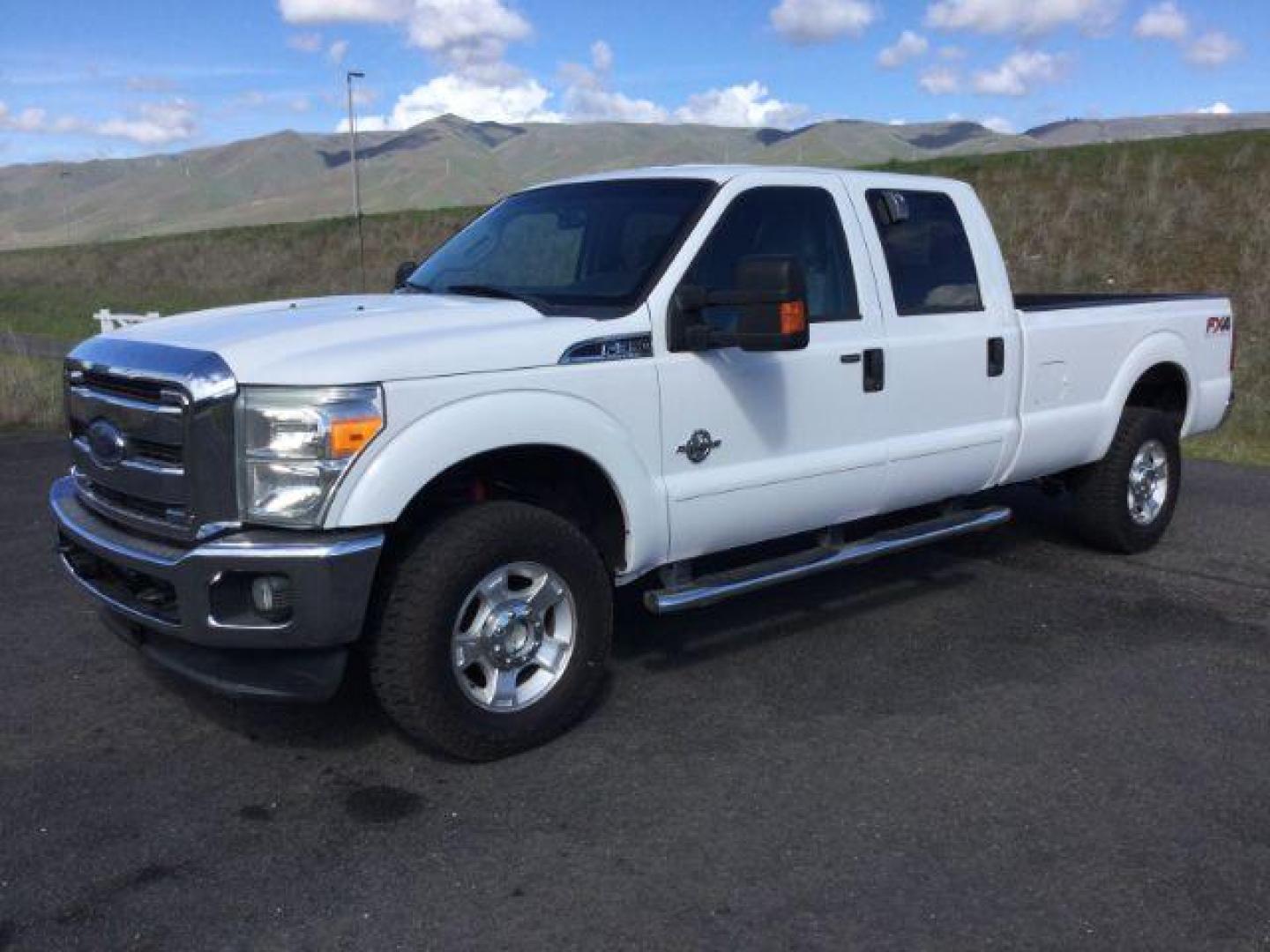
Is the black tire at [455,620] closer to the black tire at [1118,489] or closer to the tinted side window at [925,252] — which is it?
the tinted side window at [925,252]

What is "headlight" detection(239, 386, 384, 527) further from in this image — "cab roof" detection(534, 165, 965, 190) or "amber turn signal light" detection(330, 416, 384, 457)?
"cab roof" detection(534, 165, 965, 190)

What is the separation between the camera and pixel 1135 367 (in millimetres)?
6594

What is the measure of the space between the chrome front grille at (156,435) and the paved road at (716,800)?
88cm

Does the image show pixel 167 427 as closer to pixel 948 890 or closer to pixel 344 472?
pixel 344 472

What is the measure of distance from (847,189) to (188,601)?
321 cm

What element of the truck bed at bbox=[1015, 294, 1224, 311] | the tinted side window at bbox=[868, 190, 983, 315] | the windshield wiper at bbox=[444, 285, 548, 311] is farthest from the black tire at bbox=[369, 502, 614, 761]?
the truck bed at bbox=[1015, 294, 1224, 311]

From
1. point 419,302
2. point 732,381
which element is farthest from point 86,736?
point 732,381

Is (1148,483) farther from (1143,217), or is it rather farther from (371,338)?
(1143,217)

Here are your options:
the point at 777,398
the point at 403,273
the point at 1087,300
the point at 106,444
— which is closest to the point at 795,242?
the point at 777,398

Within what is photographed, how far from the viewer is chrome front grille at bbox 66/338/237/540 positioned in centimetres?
374

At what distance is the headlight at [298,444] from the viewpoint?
12.1 feet

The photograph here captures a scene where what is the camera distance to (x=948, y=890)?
337cm

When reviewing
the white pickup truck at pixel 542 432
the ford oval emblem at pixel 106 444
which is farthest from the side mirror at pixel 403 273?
the ford oval emblem at pixel 106 444

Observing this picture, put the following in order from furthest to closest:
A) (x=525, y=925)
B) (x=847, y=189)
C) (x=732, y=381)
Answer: (x=847, y=189) < (x=732, y=381) < (x=525, y=925)
